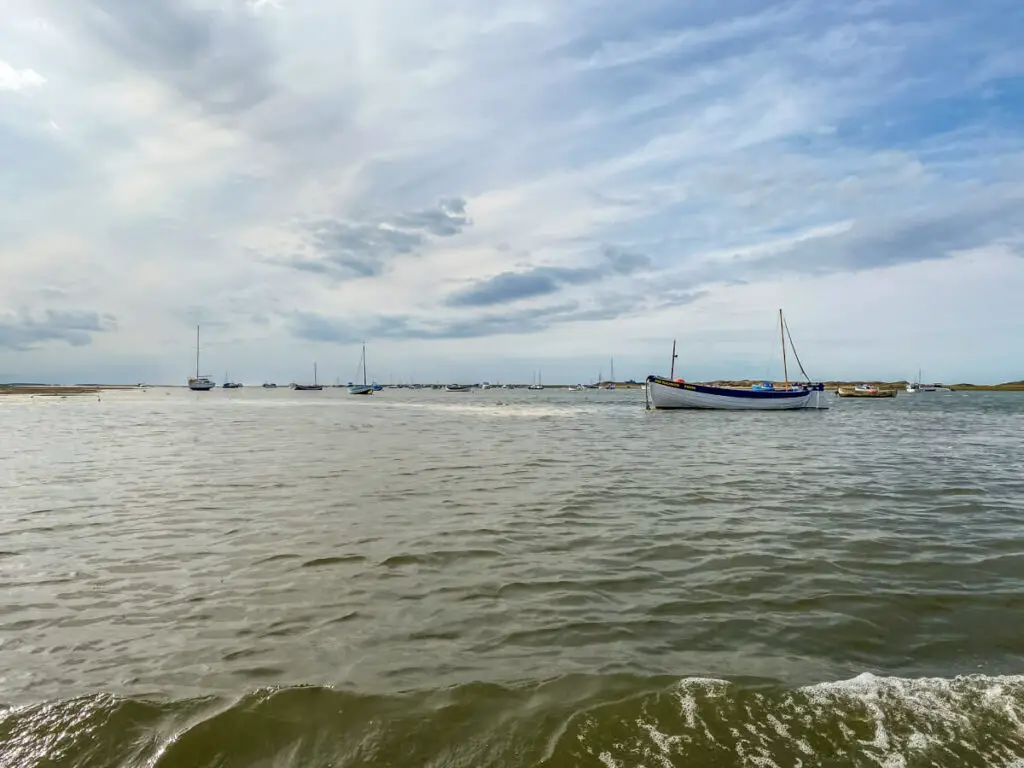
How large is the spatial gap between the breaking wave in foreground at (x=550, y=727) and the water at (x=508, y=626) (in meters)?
0.02

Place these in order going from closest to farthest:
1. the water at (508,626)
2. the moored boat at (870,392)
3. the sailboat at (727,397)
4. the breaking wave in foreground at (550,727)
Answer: the breaking wave in foreground at (550,727)
the water at (508,626)
the sailboat at (727,397)
the moored boat at (870,392)

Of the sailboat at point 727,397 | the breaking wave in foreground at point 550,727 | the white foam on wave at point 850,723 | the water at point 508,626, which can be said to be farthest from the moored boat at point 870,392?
the breaking wave in foreground at point 550,727

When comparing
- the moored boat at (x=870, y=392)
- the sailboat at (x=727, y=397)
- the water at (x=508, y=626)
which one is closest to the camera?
the water at (x=508, y=626)

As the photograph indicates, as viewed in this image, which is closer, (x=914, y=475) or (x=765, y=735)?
(x=765, y=735)

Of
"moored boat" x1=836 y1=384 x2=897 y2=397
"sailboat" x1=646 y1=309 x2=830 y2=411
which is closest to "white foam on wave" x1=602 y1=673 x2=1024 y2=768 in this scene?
"sailboat" x1=646 y1=309 x2=830 y2=411

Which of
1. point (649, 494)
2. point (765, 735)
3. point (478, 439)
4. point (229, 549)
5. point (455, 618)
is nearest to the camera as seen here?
point (765, 735)

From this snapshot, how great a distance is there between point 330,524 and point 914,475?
1679 cm

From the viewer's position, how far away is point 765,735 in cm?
409

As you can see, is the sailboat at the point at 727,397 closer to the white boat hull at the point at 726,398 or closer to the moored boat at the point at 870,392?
the white boat hull at the point at 726,398

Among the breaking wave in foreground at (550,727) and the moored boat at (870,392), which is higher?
the moored boat at (870,392)

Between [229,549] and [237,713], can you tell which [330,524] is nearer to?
[229,549]

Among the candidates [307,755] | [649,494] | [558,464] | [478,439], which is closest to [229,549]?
[307,755]

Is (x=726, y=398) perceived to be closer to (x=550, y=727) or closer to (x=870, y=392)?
(x=550, y=727)

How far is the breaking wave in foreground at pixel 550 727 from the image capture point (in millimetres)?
3852
